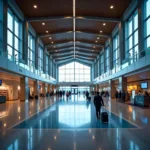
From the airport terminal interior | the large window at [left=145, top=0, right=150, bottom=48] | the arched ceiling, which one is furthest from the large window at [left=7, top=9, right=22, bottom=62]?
the large window at [left=145, top=0, right=150, bottom=48]

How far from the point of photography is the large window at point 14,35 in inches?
978

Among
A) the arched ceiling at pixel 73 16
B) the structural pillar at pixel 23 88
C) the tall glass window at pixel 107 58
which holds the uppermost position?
the arched ceiling at pixel 73 16

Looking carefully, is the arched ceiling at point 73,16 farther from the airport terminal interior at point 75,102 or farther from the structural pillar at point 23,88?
the structural pillar at point 23,88

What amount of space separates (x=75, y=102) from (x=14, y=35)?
1253 centimetres

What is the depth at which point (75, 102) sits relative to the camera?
28.8 meters

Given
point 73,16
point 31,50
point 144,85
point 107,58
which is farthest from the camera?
point 107,58

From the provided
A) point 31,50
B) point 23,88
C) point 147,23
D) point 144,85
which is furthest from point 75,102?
point 147,23

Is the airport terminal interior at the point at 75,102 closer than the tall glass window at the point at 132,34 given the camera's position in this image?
Yes

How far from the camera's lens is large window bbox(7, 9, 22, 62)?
2484 cm

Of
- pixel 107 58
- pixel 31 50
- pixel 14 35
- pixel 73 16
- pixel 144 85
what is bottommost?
pixel 144 85

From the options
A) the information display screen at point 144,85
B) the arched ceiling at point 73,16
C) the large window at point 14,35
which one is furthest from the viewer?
the information display screen at point 144,85

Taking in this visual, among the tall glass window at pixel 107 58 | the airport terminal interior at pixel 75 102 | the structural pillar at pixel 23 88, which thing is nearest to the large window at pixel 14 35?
the airport terminal interior at pixel 75 102

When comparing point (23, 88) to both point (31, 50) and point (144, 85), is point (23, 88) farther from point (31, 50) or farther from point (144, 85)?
point (144, 85)

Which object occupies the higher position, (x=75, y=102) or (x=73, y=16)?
(x=73, y=16)
